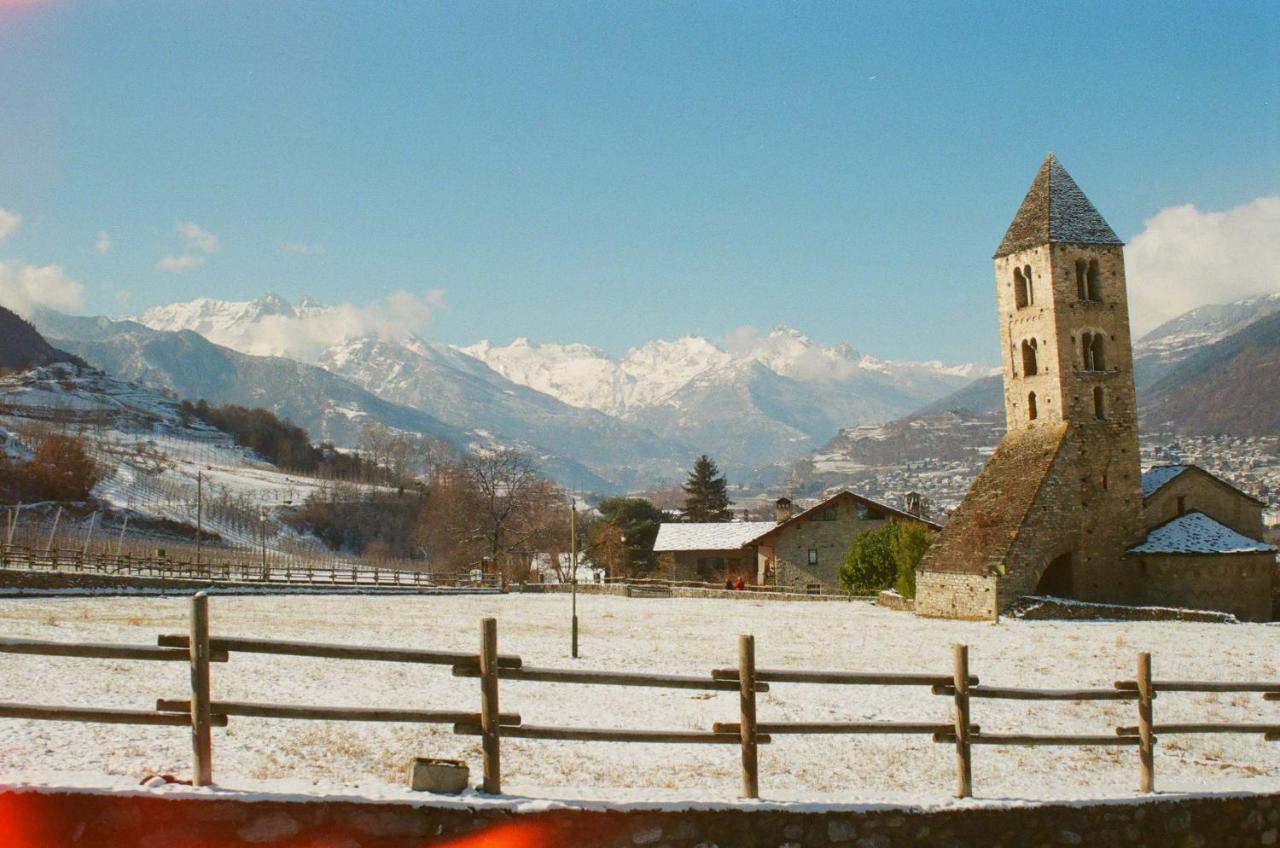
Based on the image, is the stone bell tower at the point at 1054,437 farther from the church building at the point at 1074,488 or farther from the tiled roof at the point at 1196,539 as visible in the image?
the tiled roof at the point at 1196,539

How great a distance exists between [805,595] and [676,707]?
4144 cm

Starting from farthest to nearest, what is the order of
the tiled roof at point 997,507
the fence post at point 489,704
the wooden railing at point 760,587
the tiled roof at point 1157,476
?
the wooden railing at point 760,587, the tiled roof at point 1157,476, the tiled roof at point 997,507, the fence post at point 489,704

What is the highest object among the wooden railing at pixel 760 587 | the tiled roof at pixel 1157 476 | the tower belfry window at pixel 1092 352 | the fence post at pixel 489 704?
the tower belfry window at pixel 1092 352

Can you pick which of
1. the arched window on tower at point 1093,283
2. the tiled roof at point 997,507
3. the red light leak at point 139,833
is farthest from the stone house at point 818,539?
the red light leak at point 139,833

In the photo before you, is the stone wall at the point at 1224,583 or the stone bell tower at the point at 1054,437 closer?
the stone wall at the point at 1224,583

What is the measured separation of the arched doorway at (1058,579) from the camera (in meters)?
44.4

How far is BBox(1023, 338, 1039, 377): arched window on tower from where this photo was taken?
158 feet

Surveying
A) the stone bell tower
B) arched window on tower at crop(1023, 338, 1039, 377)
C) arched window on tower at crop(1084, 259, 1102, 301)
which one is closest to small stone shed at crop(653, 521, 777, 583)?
arched window on tower at crop(1023, 338, 1039, 377)

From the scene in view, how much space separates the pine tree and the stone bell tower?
60488mm

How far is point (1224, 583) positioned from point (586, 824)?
40982 millimetres

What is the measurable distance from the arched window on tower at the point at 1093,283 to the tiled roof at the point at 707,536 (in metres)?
36.4

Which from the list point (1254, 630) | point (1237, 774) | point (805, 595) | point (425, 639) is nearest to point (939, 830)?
point (1237, 774)

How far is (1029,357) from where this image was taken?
4841cm

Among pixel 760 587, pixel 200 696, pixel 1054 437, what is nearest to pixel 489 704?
pixel 200 696
